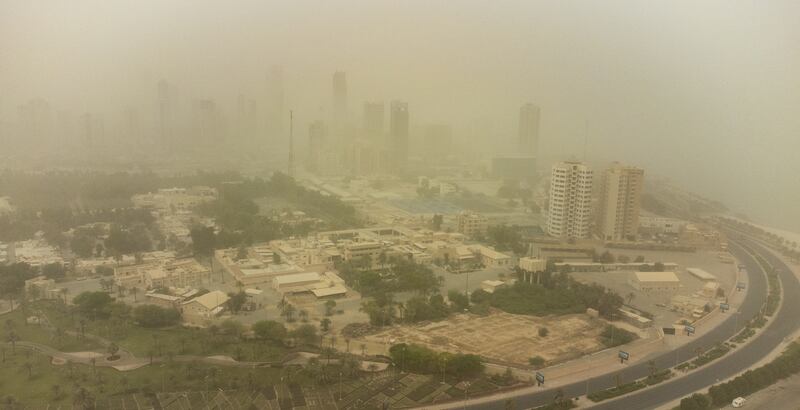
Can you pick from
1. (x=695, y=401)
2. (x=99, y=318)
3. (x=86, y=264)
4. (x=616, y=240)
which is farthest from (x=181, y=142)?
(x=695, y=401)

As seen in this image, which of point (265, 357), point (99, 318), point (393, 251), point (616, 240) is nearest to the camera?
point (265, 357)

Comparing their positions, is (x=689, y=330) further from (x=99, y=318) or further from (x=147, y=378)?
(x=99, y=318)

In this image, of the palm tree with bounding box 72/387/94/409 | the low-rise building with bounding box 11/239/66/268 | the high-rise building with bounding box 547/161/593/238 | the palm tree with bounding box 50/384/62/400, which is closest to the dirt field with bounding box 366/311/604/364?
the palm tree with bounding box 72/387/94/409

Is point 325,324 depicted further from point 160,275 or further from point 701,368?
point 701,368

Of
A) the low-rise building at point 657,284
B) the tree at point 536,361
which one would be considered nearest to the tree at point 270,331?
the tree at point 536,361

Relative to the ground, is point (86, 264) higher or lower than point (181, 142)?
lower

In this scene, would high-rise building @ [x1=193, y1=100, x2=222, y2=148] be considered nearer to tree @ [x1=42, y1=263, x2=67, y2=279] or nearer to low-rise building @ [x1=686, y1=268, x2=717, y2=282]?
tree @ [x1=42, y1=263, x2=67, y2=279]
